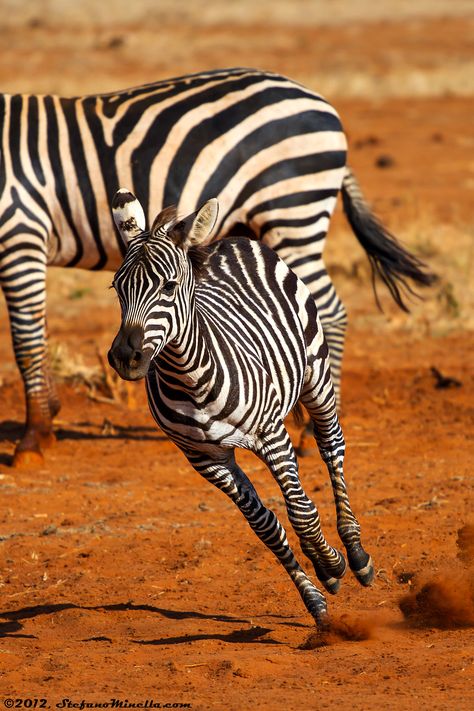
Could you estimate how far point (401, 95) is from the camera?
88.0 ft

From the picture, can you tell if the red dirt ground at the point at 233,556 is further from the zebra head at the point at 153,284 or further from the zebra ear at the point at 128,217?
the zebra ear at the point at 128,217

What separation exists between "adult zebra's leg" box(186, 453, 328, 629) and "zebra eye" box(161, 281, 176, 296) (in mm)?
883

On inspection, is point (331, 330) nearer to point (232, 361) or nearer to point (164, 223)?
point (232, 361)

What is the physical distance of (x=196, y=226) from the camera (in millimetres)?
4590

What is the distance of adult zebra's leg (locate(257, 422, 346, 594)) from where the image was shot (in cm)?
495

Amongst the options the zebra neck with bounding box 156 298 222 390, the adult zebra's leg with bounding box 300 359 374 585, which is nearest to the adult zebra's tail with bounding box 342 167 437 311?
the adult zebra's leg with bounding box 300 359 374 585

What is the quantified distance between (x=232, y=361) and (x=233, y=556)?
5.63 feet

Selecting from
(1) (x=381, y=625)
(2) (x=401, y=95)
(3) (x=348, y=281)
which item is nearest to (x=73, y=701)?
(1) (x=381, y=625)

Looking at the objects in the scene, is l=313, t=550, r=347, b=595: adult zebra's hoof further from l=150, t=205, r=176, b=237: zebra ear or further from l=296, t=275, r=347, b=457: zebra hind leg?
l=296, t=275, r=347, b=457: zebra hind leg

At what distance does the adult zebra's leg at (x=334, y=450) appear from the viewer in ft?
18.3

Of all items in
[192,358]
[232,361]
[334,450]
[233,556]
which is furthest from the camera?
[233,556]

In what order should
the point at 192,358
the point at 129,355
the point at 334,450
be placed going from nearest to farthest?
1. the point at 129,355
2. the point at 192,358
3. the point at 334,450

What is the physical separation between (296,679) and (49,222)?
15.1ft

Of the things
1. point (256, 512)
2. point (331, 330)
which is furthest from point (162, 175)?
point (256, 512)
